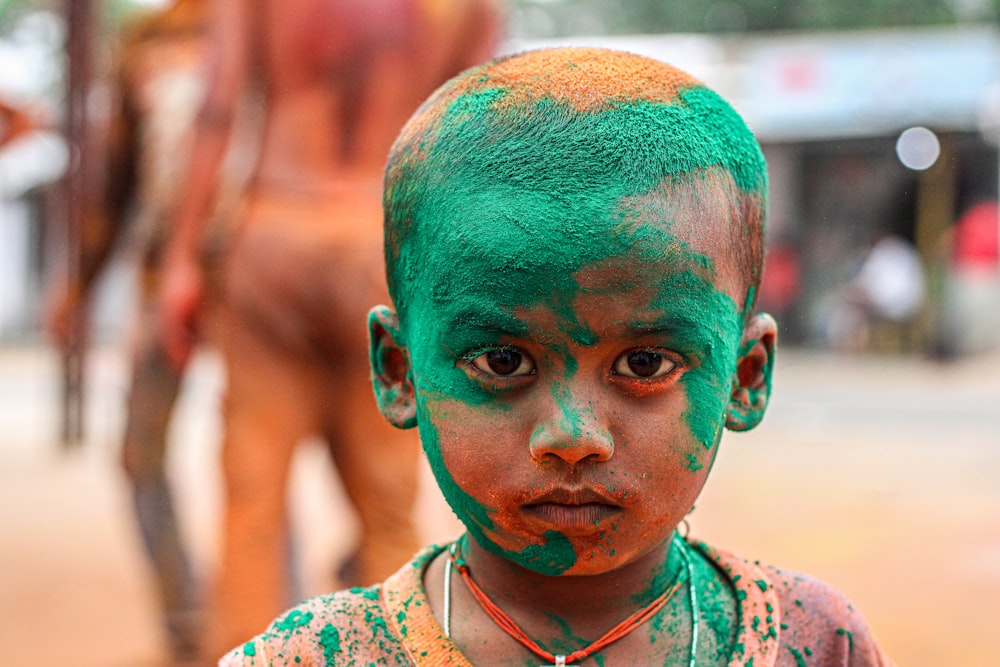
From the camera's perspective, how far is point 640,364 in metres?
1.05

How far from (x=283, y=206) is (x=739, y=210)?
1.66m

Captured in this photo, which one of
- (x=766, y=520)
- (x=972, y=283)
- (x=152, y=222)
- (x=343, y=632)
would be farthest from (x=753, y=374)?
(x=972, y=283)

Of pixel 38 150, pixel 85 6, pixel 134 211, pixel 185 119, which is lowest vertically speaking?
pixel 38 150

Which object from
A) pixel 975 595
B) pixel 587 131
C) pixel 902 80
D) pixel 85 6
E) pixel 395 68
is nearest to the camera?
pixel 587 131

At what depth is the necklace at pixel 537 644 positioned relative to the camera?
1157 mm

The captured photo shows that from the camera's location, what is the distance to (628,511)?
106 centimetres


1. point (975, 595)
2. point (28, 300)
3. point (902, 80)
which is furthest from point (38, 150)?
point (975, 595)

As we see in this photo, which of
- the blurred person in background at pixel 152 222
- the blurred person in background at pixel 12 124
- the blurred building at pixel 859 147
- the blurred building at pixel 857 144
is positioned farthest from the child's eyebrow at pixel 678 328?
the blurred building at pixel 857 144

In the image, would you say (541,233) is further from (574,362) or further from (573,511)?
(573,511)

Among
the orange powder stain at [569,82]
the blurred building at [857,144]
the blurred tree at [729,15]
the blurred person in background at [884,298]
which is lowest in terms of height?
the blurred person in background at [884,298]

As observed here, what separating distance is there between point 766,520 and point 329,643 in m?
4.55

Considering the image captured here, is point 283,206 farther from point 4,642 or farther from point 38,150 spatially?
point 38,150

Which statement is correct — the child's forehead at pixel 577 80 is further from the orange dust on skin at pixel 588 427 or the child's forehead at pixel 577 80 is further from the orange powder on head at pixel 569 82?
the orange dust on skin at pixel 588 427

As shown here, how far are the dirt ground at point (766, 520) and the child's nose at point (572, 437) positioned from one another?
1.91m
